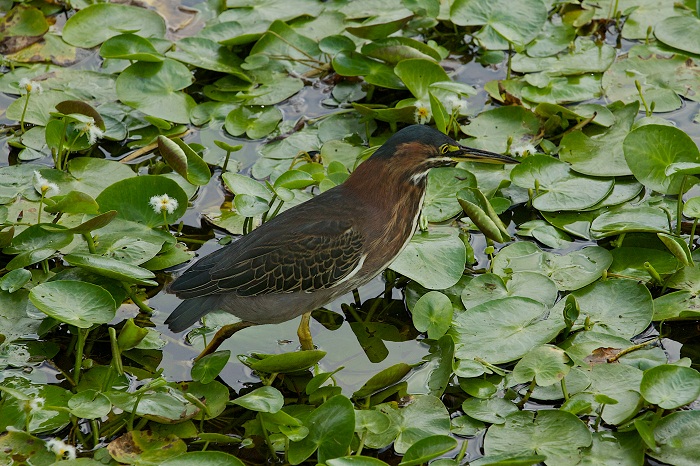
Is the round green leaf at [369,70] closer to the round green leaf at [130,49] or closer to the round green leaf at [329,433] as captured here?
the round green leaf at [130,49]

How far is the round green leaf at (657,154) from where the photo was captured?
5266 millimetres

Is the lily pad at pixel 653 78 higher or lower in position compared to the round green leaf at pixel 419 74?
lower

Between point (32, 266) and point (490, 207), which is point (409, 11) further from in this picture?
point (32, 266)

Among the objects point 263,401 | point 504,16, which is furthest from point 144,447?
point 504,16

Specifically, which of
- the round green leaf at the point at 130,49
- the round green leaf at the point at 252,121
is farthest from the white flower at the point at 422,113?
the round green leaf at the point at 130,49

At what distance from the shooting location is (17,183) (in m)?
5.66

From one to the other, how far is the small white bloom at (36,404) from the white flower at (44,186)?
1.27 meters

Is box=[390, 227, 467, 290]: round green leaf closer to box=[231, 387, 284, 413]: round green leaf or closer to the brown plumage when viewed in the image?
the brown plumage

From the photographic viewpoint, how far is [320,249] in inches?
187

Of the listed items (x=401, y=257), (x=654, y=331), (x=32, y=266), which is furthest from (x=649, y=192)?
(x=32, y=266)

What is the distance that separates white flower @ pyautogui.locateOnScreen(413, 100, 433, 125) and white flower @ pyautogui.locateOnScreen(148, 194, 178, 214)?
168cm

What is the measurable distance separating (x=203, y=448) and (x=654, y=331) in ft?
7.56

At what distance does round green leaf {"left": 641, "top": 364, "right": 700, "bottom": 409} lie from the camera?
4023mm

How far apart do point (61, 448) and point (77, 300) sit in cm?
80
